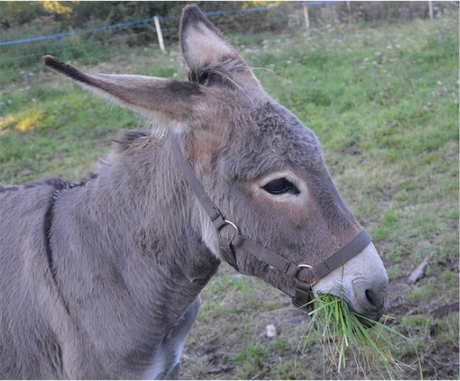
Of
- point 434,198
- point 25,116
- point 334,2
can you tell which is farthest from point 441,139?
point 334,2

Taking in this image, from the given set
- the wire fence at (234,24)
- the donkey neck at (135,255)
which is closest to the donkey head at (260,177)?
the donkey neck at (135,255)

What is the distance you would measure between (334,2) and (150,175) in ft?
40.0

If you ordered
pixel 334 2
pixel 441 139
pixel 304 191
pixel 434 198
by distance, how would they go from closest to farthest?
pixel 304 191, pixel 434 198, pixel 441 139, pixel 334 2

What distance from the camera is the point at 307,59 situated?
1034cm

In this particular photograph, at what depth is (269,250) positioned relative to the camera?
2115 millimetres

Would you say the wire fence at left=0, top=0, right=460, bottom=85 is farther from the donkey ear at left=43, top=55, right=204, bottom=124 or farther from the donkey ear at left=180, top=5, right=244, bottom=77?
the donkey ear at left=43, top=55, right=204, bottom=124

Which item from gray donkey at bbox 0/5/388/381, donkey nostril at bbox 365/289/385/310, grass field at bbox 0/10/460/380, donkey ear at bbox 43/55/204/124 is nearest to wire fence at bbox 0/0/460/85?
grass field at bbox 0/10/460/380

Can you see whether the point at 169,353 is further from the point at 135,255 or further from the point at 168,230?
the point at 168,230

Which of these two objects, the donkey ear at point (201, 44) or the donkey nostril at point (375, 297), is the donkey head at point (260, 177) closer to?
the donkey nostril at point (375, 297)

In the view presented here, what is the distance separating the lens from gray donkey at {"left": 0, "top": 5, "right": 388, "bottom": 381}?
2049mm

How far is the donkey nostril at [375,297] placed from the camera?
2.04 meters

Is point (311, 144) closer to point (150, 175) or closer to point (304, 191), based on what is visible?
point (304, 191)

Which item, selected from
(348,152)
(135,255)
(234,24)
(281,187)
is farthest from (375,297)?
(234,24)

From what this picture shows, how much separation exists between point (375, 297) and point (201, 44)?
133 centimetres
